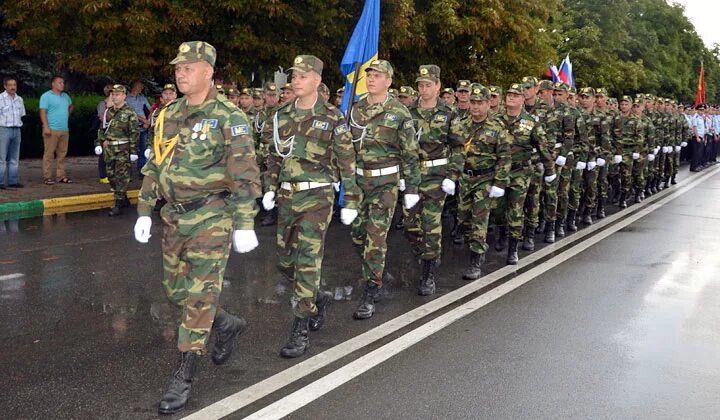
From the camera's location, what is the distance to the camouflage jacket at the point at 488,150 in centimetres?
795

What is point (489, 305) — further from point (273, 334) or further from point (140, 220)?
point (140, 220)

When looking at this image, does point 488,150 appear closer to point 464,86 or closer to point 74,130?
point 464,86

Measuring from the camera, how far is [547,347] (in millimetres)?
5574

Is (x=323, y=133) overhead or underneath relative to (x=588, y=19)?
underneath

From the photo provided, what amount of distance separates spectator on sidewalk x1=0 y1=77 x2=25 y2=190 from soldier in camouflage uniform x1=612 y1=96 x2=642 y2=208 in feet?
33.5

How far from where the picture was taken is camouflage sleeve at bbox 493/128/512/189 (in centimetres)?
792

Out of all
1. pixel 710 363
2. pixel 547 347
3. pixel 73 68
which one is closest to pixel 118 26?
pixel 73 68

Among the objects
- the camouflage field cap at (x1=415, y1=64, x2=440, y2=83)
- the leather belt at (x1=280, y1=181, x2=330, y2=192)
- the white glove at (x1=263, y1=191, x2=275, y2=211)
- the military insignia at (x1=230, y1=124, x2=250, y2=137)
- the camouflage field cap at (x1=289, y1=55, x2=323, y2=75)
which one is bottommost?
the white glove at (x1=263, y1=191, x2=275, y2=211)

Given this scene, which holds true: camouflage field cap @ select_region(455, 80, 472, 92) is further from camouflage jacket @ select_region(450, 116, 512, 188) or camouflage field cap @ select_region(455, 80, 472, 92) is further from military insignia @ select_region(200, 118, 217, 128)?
military insignia @ select_region(200, 118, 217, 128)

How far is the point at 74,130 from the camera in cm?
1867

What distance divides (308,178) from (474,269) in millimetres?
2993

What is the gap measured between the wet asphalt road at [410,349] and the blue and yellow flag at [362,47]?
2.73m

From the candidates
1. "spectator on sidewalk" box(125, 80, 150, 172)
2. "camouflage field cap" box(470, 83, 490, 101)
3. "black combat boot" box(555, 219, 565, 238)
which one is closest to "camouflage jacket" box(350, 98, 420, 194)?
"camouflage field cap" box(470, 83, 490, 101)

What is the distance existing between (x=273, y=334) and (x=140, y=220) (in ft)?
5.13
